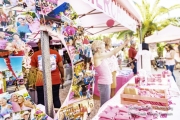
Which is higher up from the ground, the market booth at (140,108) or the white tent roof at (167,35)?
the white tent roof at (167,35)

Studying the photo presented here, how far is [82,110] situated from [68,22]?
54cm

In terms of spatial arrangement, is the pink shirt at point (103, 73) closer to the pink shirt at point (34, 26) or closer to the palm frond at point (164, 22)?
the pink shirt at point (34, 26)

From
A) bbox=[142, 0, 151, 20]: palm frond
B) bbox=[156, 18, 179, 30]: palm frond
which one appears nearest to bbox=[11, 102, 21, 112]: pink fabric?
bbox=[142, 0, 151, 20]: palm frond

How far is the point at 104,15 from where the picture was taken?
3.58 meters

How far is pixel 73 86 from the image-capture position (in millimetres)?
1077

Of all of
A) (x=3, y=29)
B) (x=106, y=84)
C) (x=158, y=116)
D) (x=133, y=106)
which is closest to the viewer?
(x=3, y=29)

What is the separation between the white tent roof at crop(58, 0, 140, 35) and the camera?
198 cm

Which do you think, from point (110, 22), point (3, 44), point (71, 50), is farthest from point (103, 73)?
point (110, 22)

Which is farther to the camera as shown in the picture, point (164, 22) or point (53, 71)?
point (164, 22)

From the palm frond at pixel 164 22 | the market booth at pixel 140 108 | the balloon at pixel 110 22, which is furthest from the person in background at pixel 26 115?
the palm frond at pixel 164 22

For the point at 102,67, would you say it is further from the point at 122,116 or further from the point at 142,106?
the point at 122,116

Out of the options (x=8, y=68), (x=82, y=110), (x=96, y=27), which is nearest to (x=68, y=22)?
(x=8, y=68)

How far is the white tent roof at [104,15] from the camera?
1976 millimetres

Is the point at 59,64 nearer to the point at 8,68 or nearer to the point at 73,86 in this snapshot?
the point at 73,86
